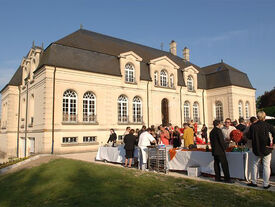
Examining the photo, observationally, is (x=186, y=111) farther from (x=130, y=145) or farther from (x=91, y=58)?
(x=130, y=145)

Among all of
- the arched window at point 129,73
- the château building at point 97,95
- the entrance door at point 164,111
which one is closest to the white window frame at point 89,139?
the château building at point 97,95

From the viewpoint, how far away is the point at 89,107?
19.7 m

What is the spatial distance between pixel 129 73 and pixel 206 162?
602 inches

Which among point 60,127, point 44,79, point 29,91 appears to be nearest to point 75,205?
point 60,127

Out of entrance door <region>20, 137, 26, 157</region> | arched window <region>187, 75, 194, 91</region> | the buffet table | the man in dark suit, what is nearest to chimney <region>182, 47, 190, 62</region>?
arched window <region>187, 75, 194, 91</region>

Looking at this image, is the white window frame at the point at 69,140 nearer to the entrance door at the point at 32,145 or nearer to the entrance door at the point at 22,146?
the entrance door at the point at 32,145

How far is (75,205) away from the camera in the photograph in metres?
5.72

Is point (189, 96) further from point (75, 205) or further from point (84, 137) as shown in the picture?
point (75, 205)

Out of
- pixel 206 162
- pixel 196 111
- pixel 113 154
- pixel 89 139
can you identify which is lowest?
pixel 113 154

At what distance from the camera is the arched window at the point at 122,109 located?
21.4 m

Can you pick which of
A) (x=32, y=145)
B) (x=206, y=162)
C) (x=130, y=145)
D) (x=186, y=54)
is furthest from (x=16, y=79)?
(x=206, y=162)

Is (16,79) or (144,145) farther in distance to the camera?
(16,79)

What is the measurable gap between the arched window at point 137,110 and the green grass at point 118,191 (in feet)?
41.5

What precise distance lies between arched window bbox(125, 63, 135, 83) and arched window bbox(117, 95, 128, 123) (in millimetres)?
1759
